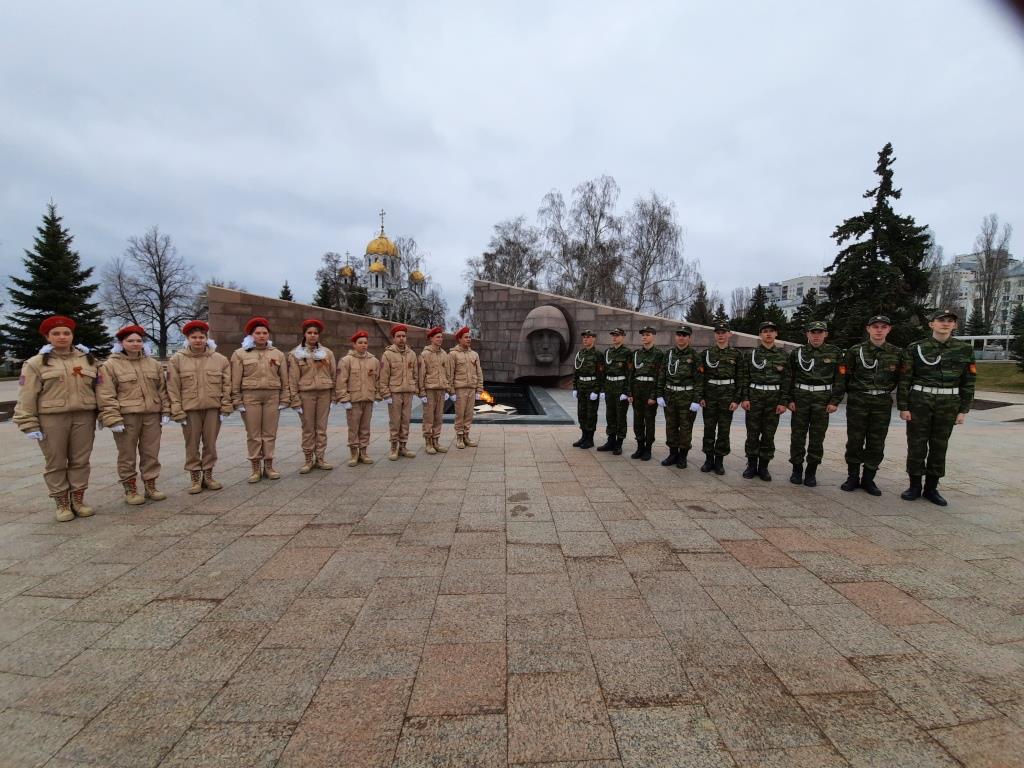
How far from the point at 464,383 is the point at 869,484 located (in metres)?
5.00

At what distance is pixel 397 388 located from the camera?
6406 mm

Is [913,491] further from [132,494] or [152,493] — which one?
[132,494]

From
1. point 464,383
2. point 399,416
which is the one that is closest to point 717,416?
point 464,383

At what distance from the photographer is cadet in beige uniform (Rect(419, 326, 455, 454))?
6699mm

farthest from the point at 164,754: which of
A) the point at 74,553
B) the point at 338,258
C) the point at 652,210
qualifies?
the point at 338,258

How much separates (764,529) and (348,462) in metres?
4.79

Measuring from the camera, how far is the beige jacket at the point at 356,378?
5.94 metres

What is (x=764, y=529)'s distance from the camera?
387 centimetres

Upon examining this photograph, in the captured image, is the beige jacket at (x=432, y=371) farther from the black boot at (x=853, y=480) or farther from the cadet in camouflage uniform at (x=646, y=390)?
the black boot at (x=853, y=480)

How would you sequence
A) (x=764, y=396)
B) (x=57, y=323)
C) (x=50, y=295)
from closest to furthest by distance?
(x=57, y=323), (x=764, y=396), (x=50, y=295)

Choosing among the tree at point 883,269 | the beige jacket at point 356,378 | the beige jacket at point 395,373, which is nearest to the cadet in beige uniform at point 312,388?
the beige jacket at point 356,378

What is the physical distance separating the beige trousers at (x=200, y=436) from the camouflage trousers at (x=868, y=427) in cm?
664

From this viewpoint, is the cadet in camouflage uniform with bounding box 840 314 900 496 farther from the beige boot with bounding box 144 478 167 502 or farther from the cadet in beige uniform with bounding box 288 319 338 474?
the beige boot with bounding box 144 478 167 502

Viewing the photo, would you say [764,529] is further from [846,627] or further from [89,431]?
[89,431]
